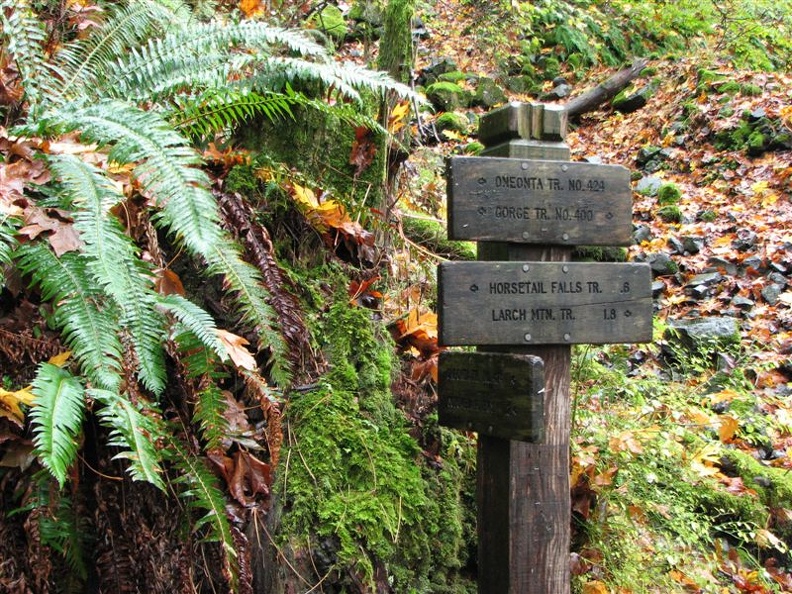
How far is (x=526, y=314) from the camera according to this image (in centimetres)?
241

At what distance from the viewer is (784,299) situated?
21.2 feet

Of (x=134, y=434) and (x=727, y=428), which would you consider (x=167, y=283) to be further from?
(x=727, y=428)

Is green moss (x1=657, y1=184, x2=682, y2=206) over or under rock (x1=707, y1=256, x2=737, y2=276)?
over

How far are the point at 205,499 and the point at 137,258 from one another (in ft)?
2.62

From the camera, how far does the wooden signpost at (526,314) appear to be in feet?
7.68

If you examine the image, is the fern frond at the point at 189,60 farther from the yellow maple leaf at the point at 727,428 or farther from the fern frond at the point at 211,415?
the yellow maple leaf at the point at 727,428

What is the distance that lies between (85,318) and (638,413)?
2984mm

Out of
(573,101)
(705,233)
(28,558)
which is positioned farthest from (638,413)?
(573,101)

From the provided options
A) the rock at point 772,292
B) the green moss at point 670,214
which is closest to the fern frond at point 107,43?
the rock at point 772,292

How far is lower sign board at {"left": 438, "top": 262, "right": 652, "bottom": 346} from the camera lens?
2.33 metres

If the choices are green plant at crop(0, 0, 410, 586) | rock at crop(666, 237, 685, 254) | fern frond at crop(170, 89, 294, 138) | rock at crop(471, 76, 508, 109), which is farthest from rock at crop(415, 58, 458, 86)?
fern frond at crop(170, 89, 294, 138)

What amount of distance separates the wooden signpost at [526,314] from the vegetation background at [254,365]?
0.38 m

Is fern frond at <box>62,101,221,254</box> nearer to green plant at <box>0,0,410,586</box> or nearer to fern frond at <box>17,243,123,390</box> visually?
green plant at <box>0,0,410,586</box>

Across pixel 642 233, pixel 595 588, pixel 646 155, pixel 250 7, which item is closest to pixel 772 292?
pixel 642 233
